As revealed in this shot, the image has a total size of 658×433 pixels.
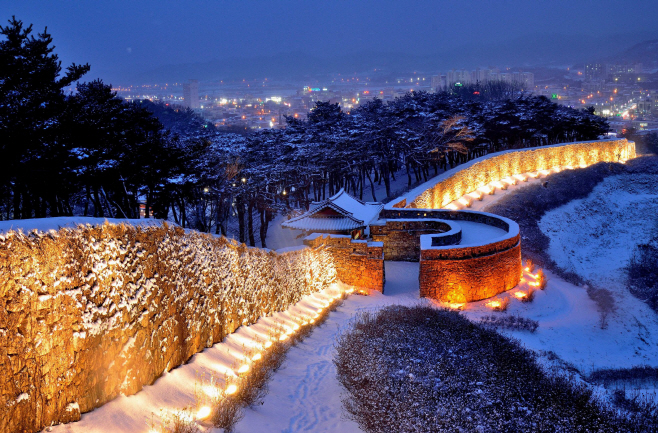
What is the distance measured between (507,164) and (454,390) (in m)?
35.3

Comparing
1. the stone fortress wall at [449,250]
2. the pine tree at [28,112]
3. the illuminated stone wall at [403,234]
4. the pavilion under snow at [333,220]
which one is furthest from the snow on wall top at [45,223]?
the illuminated stone wall at [403,234]

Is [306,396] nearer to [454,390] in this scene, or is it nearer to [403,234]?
[454,390]

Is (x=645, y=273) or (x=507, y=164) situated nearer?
(x=645, y=273)

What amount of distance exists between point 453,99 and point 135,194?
4040cm

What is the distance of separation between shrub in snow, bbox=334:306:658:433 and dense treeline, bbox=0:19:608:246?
33.1 ft

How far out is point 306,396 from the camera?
766 cm

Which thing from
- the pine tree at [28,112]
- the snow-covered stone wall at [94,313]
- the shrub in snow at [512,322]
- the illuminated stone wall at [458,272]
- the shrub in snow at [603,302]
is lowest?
the shrub in snow at [603,302]

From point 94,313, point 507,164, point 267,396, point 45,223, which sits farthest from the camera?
point 507,164

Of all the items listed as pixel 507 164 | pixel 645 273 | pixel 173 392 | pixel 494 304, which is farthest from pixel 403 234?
pixel 507 164

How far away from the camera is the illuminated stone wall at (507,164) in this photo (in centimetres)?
2865

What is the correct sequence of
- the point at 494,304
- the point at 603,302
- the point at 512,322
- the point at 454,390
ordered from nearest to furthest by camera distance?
the point at 454,390
the point at 512,322
the point at 494,304
the point at 603,302

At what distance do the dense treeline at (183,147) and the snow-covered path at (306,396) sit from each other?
912cm

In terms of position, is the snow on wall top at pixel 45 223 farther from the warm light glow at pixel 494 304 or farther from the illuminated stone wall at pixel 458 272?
the warm light glow at pixel 494 304

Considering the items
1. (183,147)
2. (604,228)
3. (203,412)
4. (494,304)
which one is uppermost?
(183,147)
